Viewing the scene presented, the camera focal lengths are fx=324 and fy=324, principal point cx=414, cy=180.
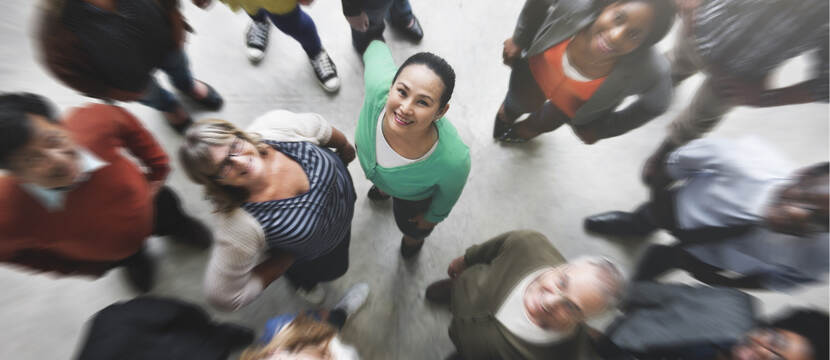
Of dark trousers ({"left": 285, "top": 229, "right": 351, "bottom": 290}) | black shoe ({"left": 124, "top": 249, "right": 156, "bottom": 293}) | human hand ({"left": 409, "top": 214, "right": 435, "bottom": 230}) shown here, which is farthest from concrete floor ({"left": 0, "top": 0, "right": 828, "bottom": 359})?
human hand ({"left": 409, "top": 214, "right": 435, "bottom": 230})

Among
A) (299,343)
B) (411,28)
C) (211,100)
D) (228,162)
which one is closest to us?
(299,343)

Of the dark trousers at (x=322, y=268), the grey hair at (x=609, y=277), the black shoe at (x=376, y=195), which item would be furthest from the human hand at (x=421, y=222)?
the grey hair at (x=609, y=277)

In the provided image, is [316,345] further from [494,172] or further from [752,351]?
[494,172]

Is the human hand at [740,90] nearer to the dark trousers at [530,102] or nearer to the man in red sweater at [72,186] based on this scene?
the dark trousers at [530,102]

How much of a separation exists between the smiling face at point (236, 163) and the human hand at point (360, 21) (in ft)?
4.19

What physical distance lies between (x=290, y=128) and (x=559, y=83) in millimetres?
1396

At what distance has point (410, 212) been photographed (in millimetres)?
1756

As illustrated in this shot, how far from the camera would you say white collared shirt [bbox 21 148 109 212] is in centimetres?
110

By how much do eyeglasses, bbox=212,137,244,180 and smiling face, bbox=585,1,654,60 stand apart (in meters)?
1.55

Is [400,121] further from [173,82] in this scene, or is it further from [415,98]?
[173,82]

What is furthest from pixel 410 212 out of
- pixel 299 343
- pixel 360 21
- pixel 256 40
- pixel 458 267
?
pixel 256 40

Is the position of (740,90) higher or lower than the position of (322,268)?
higher

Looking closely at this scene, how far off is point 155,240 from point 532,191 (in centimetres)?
270

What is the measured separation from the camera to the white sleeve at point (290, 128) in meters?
1.35
